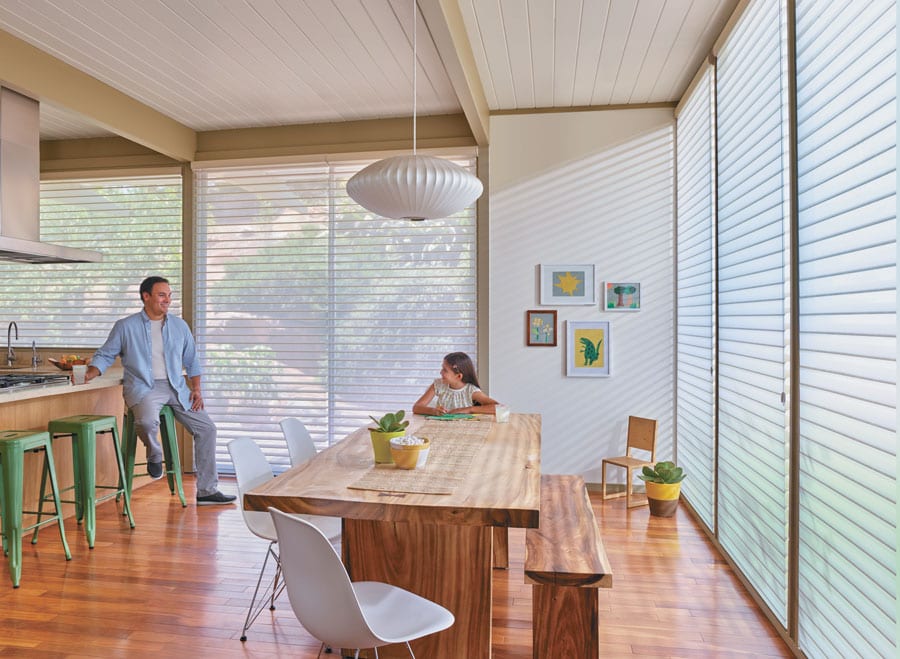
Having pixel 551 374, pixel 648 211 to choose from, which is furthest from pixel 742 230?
pixel 551 374

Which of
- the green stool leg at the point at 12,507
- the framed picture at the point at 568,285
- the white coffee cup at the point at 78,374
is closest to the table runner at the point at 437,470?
the framed picture at the point at 568,285

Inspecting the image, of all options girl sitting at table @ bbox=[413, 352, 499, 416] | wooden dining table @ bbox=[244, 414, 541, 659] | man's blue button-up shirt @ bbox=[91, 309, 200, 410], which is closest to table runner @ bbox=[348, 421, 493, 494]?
wooden dining table @ bbox=[244, 414, 541, 659]

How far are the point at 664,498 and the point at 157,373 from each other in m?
3.61

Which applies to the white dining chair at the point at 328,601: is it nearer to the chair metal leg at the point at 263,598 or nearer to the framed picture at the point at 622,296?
the chair metal leg at the point at 263,598

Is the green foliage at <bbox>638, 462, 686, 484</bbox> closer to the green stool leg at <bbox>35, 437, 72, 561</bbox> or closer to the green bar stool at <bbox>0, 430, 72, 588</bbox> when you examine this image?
the green stool leg at <bbox>35, 437, 72, 561</bbox>

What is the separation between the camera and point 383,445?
2393mm

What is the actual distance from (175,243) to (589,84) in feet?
12.0

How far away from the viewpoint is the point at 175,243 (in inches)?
210

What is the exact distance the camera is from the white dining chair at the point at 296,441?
120 inches

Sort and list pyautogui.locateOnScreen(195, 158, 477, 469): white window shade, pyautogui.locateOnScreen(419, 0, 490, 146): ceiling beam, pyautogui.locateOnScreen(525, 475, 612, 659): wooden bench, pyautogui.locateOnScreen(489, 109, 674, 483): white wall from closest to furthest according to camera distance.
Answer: pyautogui.locateOnScreen(525, 475, 612, 659): wooden bench → pyautogui.locateOnScreen(419, 0, 490, 146): ceiling beam → pyautogui.locateOnScreen(489, 109, 674, 483): white wall → pyautogui.locateOnScreen(195, 158, 477, 469): white window shade

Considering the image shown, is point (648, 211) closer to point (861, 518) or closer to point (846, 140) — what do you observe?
point (846, 140)

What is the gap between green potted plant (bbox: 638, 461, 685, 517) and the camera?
4.07 m

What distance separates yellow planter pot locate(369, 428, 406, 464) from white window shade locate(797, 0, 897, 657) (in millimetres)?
1525

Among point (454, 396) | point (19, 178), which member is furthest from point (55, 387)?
point (454, 396)
